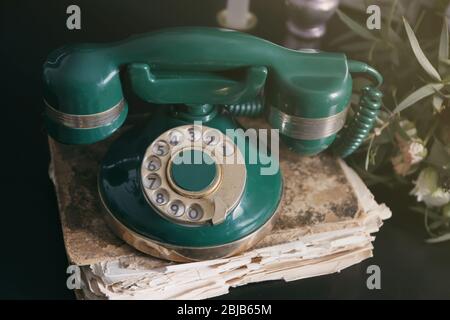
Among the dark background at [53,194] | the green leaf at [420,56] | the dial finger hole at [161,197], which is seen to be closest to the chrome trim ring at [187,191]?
the dial finger hole at [161,197]

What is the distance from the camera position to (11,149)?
1.17 meters

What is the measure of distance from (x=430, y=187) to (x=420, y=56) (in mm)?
220

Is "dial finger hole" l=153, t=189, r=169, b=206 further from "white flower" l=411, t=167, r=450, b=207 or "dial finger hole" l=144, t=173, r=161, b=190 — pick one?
"white flower" l=411, t=167, r=450, b=207

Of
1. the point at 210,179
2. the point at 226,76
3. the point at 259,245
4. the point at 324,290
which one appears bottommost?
the point at 324,290

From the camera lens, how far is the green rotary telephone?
34.3 inches

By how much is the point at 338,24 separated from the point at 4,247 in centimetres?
78

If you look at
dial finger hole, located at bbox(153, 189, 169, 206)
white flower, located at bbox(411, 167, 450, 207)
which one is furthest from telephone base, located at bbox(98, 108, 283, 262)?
white flower, located at bbox(411, 167, 450, 207)

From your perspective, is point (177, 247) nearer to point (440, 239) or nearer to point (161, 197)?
point (161, 197)

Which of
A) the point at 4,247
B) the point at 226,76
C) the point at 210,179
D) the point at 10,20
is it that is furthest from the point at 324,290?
the point at 10,20

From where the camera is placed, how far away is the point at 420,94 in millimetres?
1022

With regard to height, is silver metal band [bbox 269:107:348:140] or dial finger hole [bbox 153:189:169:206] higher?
silver metal band [bbox 269:107:348:140]

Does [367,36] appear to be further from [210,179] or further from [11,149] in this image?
[11,149]

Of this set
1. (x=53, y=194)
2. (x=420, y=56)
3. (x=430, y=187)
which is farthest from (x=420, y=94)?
(x=53, y=194)

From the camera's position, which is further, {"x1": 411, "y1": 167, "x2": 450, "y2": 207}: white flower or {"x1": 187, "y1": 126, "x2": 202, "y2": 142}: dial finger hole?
{"x1": 411, "y1": 167, "x2": 450, "y2": 207}: white flower
